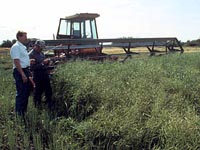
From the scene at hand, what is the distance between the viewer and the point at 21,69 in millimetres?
6156

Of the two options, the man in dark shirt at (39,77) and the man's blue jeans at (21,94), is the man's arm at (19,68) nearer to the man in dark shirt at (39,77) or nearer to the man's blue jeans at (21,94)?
the man's blue jeans at (21,94)

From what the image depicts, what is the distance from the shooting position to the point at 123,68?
798cm

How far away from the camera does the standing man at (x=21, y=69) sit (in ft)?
20.1

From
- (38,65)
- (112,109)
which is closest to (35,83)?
(38,65)

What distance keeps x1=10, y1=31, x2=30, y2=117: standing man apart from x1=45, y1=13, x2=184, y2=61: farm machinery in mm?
4342

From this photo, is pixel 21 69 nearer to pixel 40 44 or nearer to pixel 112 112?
pixel 40 44

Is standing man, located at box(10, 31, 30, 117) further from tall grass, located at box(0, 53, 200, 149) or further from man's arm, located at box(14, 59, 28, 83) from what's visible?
tall grass, located at box(0, 53, 200, 149)

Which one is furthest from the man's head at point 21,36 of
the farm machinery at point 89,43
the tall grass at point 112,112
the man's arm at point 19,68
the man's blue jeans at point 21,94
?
the farm machinery at point 89,43

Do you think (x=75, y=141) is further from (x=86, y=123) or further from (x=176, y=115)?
(x=176, y=115)

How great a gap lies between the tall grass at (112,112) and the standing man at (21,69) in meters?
0.20

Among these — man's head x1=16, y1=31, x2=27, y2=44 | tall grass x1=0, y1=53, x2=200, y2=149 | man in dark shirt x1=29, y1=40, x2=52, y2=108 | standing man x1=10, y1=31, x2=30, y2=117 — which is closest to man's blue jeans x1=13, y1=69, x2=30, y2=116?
standing man x1=10, y1=31, x2=30, y2=117

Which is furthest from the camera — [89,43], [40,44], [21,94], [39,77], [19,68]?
[89,43]

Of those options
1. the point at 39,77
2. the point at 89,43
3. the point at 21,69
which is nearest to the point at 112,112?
the point at 21,69

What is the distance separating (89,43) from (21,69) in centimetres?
614
